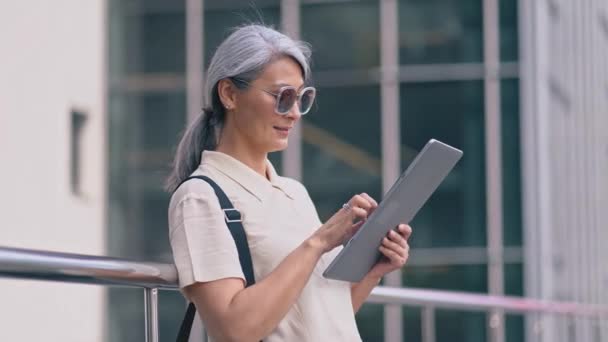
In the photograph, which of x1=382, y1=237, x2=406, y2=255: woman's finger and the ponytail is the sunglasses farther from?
x1=382, y1=237, x2=406, y2=255: woman's finger

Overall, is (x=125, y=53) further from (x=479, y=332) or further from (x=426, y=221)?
(x=479, y=332)

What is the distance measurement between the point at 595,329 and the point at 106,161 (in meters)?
6.56

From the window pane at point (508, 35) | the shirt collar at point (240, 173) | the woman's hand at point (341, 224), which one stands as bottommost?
the woman's hand at point (341, 224)

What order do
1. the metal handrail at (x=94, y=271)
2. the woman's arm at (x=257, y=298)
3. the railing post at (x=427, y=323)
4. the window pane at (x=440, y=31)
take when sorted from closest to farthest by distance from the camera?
the metal handrail at (x=94, y=271) < the woman's arm at (x=257, y=298) < the railing post at (x=427, y=323) < the window pane at (x=440, y=31)

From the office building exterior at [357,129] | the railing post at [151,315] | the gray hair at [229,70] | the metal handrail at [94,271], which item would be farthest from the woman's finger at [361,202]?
the office building exterior at [357,129]

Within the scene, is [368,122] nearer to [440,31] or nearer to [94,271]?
[440,31]

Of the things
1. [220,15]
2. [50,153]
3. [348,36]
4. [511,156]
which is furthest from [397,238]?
[220,15]

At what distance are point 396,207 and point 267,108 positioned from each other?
0.34 m

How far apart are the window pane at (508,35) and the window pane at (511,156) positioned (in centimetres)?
26

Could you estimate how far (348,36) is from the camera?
14180 millimetres

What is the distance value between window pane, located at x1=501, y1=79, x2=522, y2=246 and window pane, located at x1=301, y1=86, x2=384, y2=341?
49.0 inches

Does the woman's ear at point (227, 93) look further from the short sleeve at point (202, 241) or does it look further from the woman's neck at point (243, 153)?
the short sleeve at point (202, 241)

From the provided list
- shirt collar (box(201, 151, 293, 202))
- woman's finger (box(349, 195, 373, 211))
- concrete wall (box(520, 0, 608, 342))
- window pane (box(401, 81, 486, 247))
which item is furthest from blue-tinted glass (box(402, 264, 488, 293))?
woman's finger (box(349, 195, 373, 211))

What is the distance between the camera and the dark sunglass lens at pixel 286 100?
2.93 m
